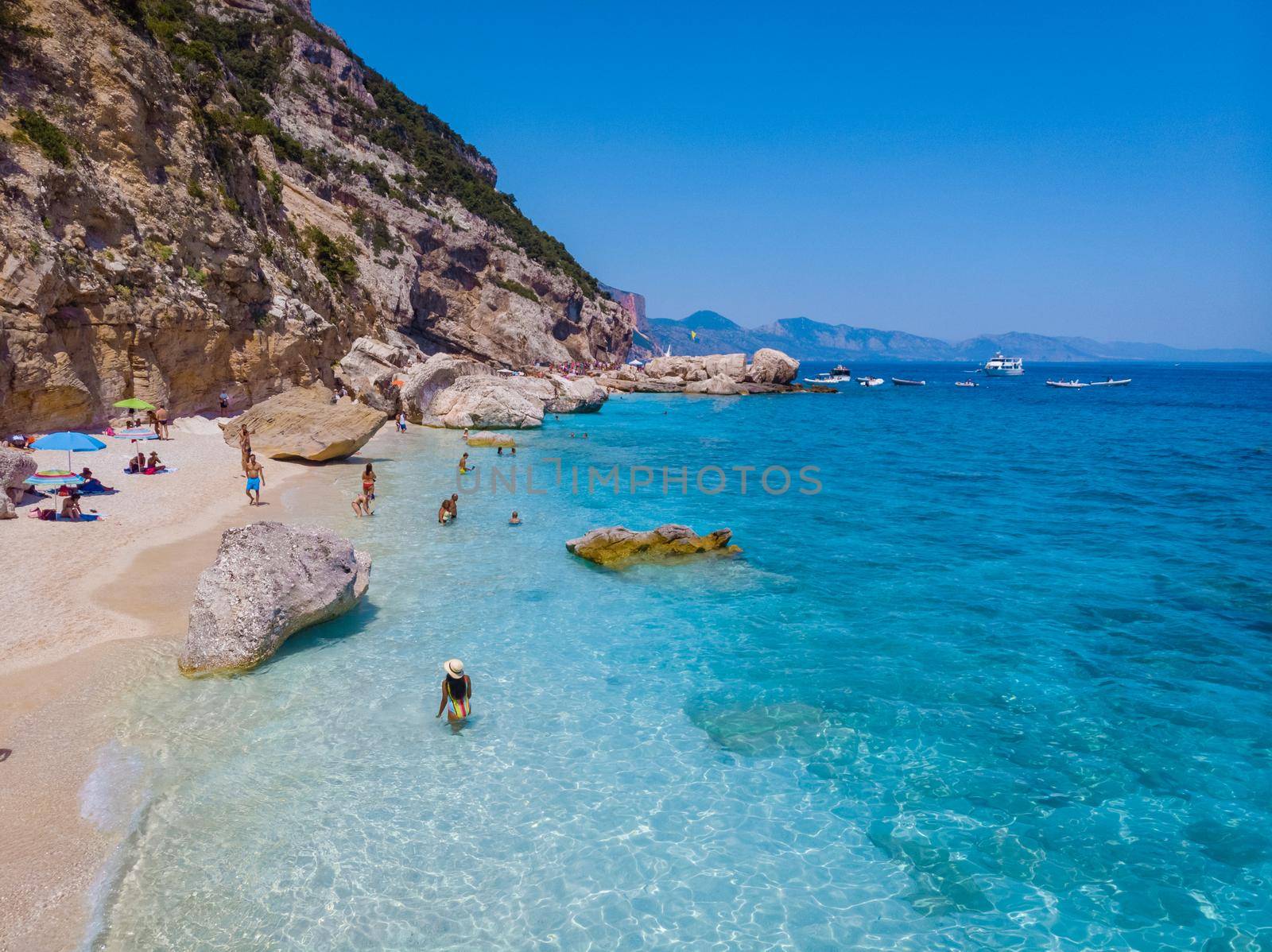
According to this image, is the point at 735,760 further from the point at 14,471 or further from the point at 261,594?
the point at 14,471

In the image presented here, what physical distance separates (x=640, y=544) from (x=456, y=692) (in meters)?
8.15

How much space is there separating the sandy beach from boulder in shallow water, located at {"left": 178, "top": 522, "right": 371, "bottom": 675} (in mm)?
822

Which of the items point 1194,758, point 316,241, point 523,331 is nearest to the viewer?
point 1194,758

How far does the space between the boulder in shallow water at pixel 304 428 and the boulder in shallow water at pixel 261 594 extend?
15.9m

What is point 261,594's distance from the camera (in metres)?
11.4

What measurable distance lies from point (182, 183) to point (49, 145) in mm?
5988

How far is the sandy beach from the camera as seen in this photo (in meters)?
6.72

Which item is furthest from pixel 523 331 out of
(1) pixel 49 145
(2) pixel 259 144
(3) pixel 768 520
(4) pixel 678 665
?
(4) pixel 678 665

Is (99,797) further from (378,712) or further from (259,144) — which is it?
(259,144)

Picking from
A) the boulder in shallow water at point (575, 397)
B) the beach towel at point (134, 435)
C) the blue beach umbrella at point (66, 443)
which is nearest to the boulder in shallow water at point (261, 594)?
the blue beach umbrella at point (66, 443)

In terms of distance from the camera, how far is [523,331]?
8044 cm

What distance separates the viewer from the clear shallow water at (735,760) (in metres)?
7.01

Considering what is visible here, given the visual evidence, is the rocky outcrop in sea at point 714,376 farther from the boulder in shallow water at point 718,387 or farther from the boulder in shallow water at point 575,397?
the boulder in shallow water at point 575,397

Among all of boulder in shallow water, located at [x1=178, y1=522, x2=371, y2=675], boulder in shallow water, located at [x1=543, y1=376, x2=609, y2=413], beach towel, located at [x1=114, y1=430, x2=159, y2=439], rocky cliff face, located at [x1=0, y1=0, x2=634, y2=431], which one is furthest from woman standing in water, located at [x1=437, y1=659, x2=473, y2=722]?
boulder in shallow water, located at [x1=543, y1=376, x2=609, y2=413]
